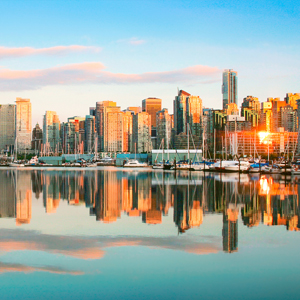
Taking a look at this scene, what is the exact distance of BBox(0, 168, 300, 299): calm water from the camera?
1284 centimetres

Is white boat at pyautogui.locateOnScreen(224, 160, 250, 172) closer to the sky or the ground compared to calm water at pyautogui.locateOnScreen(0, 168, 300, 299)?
closer to the ground

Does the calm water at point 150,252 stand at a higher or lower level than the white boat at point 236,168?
higher

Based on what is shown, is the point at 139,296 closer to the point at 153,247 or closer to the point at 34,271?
the point at 34,271

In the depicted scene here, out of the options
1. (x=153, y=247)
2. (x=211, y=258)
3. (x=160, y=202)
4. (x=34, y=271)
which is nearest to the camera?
(x=34, y=271)

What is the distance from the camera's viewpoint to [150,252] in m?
17.0

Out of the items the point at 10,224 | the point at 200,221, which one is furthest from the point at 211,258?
the point at 10,224

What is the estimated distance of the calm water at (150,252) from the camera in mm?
12836

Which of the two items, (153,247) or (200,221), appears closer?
(153,247)

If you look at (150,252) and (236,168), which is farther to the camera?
(236,168)

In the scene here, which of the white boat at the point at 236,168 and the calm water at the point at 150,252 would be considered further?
the white boat at the point at 236,168

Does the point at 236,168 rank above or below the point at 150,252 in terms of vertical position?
below

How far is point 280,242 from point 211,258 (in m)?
4.35

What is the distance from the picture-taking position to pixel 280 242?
1895 cm

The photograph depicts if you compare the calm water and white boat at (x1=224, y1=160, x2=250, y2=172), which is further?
white boat at (x1=224, y1=160, x2=250, y2=172)
